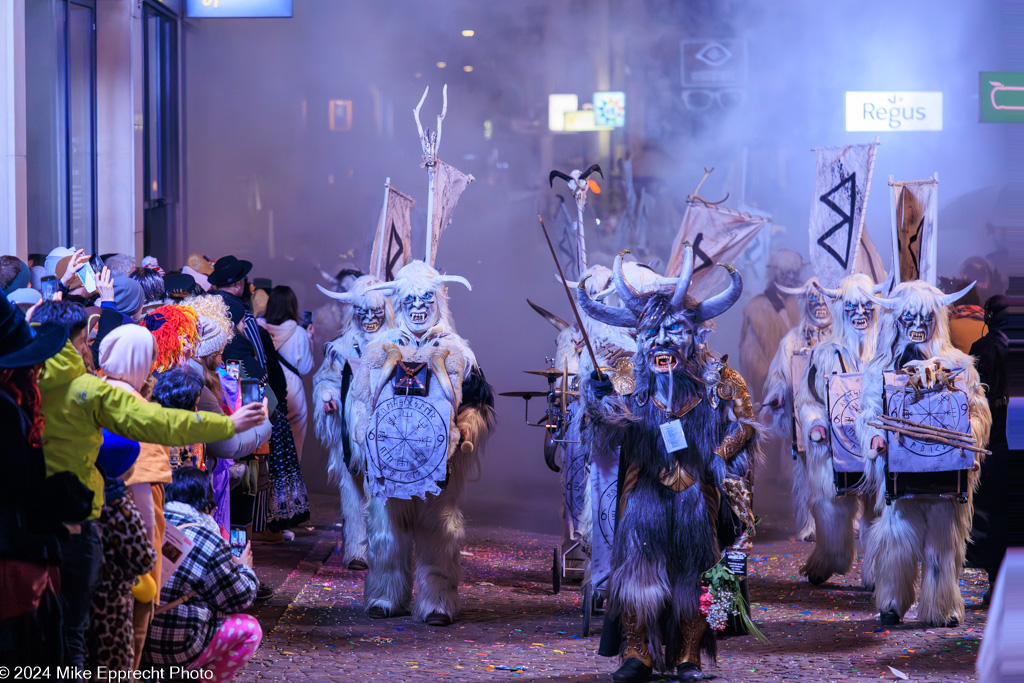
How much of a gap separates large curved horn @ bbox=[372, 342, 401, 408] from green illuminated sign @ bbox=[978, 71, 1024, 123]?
9.44 m

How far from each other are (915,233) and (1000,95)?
7.31m

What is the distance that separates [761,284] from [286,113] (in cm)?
572

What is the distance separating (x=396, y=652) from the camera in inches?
242

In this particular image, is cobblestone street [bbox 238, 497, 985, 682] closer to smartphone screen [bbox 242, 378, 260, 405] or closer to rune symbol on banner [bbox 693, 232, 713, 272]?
smartphone screen [bbox 242, 378, 260, 405]

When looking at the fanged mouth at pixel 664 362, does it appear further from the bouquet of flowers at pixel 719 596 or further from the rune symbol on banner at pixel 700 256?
the rune symbol on banner at pixel 700 256

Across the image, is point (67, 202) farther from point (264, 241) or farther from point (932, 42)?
point (932, 42)

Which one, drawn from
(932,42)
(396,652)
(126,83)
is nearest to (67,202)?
(126,83)

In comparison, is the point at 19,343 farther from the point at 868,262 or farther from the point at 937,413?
the point at 868,262

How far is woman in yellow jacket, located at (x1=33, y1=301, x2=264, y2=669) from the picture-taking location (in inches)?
146

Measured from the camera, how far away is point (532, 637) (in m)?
6.53

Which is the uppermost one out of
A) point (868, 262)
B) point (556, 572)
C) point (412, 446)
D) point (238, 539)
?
point (868, 262)

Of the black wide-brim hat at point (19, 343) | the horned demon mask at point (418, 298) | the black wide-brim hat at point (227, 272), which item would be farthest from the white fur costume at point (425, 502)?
the black wide-brim hat at point (19, 343)

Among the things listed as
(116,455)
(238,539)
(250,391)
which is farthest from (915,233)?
(116,455)

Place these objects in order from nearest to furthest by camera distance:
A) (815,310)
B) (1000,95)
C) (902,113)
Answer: (815,310), (1000,95), (902,113)
